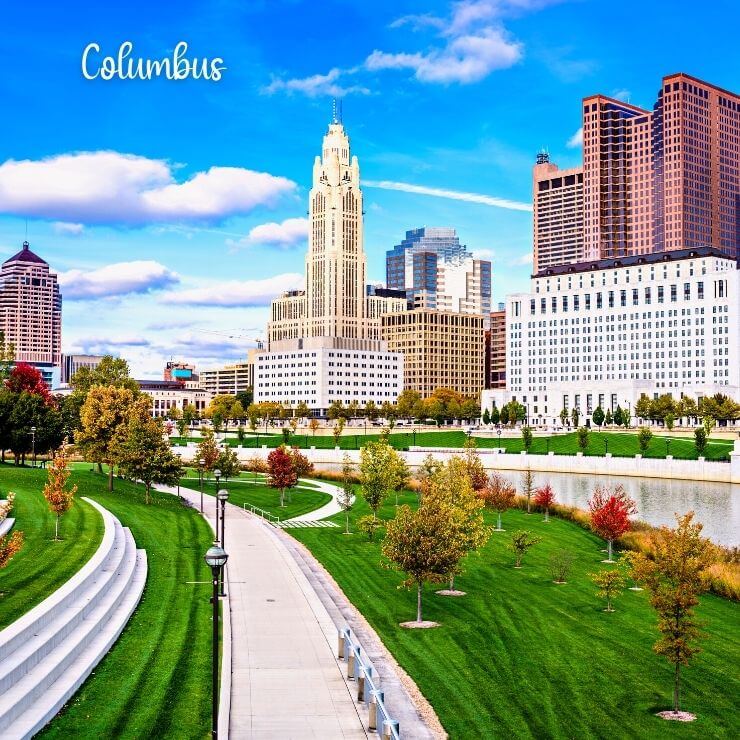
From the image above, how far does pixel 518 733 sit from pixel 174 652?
402 inches

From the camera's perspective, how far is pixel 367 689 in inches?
917

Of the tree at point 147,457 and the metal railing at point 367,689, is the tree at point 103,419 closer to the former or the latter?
the tree at point 147,457

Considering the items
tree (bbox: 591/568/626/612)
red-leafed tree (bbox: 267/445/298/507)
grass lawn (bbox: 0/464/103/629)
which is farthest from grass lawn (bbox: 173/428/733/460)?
grass lawn (bbox: 0/464/103/629)

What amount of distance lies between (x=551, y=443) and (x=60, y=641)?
122 metres

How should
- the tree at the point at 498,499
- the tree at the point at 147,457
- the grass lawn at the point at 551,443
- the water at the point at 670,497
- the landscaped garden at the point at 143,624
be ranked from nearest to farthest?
the landscaped garden at the point at 143,624, the tree at the point at 498,499, the tree at the point at 147,457, the water at the point at 670,497, the grass lawn at the point at 551,443

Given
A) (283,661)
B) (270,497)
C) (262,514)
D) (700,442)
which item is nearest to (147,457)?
(262,514)

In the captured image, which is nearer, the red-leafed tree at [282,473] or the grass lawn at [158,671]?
the grass lawn at [158,671]

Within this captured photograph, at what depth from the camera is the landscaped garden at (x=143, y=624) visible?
2170 cm

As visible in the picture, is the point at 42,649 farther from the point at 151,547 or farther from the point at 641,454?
the point at 641,454

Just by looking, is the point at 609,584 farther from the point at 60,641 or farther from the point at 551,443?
the point at 551,443

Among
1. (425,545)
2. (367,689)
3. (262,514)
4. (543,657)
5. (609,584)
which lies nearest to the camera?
(367,689)

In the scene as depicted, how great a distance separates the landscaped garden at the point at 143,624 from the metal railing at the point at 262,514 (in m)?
8.78

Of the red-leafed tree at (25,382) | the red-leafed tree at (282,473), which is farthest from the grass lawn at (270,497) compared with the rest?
A: the red-leafed tree at (25,382)

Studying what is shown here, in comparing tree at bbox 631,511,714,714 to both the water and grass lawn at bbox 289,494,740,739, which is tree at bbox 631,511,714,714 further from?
the water
